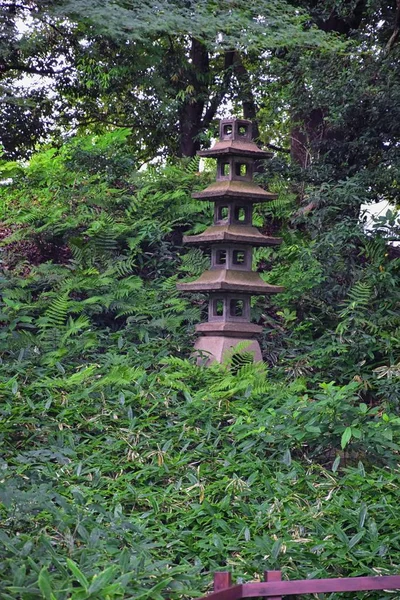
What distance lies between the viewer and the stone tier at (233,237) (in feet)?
26.5

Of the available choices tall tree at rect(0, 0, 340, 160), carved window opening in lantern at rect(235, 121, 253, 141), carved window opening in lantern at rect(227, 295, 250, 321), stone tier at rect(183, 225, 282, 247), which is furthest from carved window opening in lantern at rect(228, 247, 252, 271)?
tall tree at rect(0, 0, 340, 160)

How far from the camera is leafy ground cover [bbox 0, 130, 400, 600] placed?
4.61 metres

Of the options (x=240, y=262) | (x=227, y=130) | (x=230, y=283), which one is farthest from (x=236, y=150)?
(x=230, y=283)

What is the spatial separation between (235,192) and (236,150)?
0.43 m

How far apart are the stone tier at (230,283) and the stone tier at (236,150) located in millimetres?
1147

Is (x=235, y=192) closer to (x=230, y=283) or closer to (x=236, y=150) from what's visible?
(x=236, y=150)

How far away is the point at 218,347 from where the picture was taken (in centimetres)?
803

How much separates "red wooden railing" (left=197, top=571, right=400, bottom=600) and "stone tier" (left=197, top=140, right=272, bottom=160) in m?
5.40

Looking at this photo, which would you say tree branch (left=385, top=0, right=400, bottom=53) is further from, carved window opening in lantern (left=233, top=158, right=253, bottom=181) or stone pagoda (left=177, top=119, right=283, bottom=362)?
carved window opening in lantern (left=233, top=158, right=253, bottom=181)

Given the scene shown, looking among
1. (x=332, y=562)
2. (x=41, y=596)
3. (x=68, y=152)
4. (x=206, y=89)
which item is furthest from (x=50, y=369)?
(x=206, y=89)

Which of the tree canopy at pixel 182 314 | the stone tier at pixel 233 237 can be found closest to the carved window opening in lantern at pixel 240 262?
the stone tier at pixel 233 237

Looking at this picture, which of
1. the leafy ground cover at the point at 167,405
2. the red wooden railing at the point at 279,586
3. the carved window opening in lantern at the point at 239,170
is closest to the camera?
the red wooden railing at the point at 279,586

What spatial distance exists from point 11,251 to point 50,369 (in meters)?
3.06

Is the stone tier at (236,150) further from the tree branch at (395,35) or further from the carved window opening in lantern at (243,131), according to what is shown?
the tree branch at (395,35)
